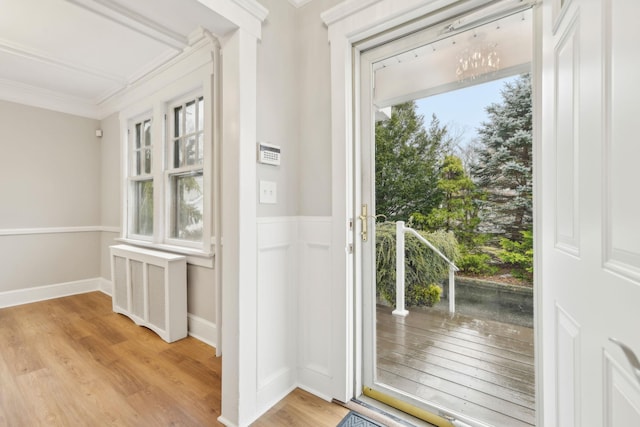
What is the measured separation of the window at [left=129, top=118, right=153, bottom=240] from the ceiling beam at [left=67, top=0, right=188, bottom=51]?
49.8 inches

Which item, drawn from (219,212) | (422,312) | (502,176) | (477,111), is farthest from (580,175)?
(219,212)

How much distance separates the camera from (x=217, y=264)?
2.28 metres

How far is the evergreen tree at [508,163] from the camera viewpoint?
128cm

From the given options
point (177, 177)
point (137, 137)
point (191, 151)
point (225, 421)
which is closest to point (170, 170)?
point (177, 177)

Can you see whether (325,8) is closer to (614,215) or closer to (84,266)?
(614,215)

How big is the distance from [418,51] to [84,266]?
489 cm

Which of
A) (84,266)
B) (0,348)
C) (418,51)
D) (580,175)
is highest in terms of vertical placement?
(418,51)

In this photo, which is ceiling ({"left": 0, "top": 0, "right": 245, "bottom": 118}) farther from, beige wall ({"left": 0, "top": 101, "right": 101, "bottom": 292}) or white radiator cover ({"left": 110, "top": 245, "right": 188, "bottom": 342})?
white radiator cover ({"left": 110, "top": 245, "right": 188, "bottom": 342})

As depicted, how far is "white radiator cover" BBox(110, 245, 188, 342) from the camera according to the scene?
249cm

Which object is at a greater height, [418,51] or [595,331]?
[418,51]

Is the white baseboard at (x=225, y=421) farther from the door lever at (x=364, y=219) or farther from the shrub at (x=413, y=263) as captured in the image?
the door lever at (x=364, y=219)

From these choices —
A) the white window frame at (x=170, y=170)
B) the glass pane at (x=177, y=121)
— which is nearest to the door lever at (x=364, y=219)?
the white window frame at (x=170, y=170)

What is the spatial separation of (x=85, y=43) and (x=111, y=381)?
2.91 meters

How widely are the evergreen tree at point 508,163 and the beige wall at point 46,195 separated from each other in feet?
16.1
